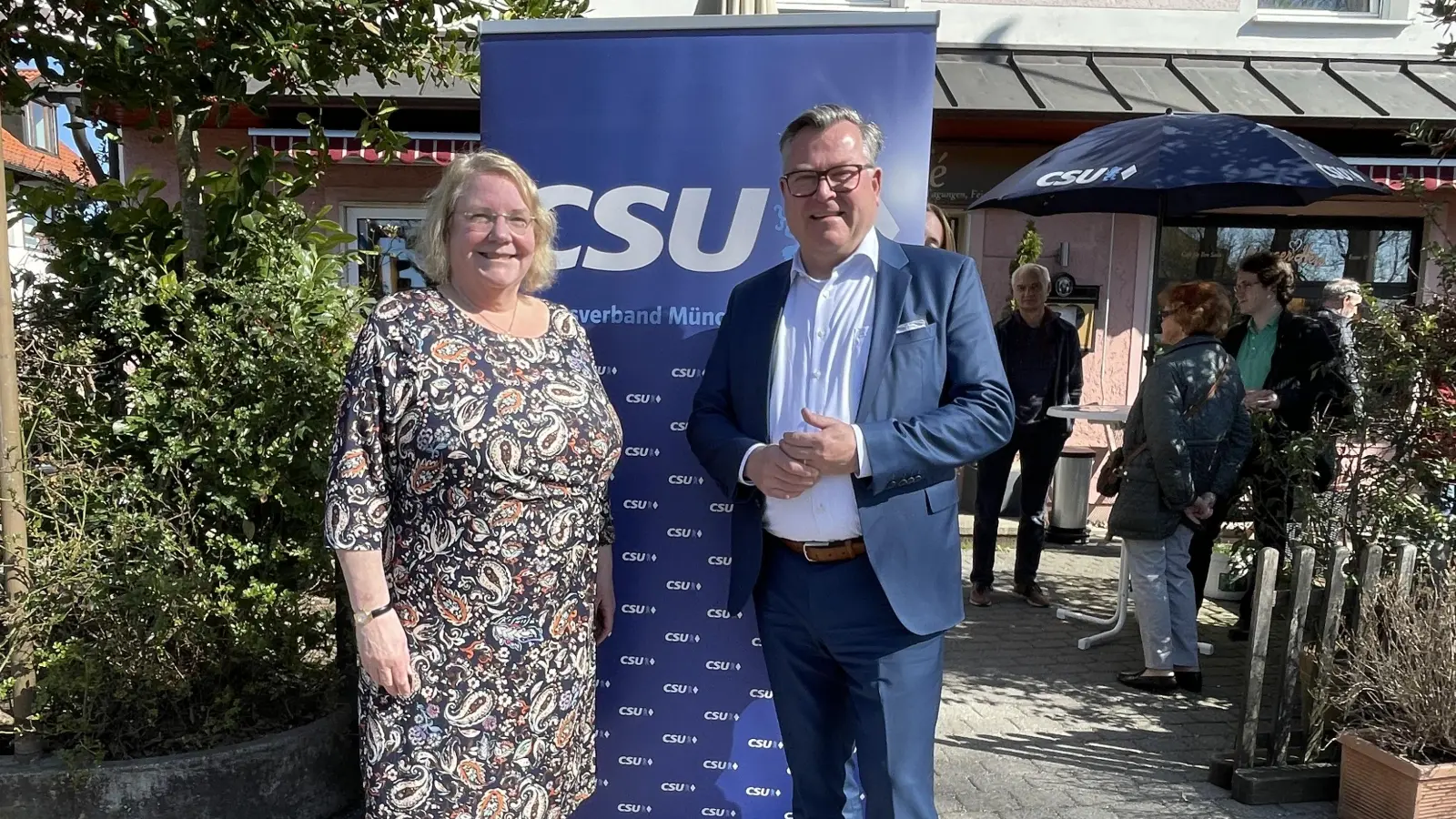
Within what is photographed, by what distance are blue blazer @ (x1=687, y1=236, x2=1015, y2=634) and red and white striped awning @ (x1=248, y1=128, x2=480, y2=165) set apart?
15.8ft

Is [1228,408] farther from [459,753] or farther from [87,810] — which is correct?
[87,810]

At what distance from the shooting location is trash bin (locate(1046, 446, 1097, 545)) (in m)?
7.24

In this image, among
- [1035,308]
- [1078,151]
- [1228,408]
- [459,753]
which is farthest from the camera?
[1035,308]

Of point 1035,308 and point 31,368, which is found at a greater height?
point 1035,308

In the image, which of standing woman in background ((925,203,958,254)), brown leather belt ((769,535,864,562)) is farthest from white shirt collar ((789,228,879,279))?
standing woman in background ((925,203,958,254))

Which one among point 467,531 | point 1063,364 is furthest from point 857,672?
point 1063,364

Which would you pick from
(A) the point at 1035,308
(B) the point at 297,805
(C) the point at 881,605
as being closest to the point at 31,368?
(B) the point at 297,805

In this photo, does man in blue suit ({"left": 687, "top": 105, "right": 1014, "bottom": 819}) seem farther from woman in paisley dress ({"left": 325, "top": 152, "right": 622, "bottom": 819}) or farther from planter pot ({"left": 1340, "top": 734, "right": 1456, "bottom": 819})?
planter pot ({"left": 1340, "top": 734, "right": 1456, "bottom": 819})

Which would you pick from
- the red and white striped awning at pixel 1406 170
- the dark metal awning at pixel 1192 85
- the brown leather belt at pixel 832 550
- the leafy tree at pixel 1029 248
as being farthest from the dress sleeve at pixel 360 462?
the red and white striped awning at pixel 1406 170

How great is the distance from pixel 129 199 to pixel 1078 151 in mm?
4498

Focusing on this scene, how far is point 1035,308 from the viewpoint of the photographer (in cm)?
568

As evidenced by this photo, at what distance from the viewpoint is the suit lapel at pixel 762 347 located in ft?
7.27

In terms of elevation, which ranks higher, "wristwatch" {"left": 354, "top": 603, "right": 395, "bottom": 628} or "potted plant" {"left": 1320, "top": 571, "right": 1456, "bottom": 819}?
"wristwatch" {"left": 354, "top": 603, "right": 395, "bottom": 628}

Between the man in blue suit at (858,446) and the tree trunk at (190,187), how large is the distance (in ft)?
6.49
